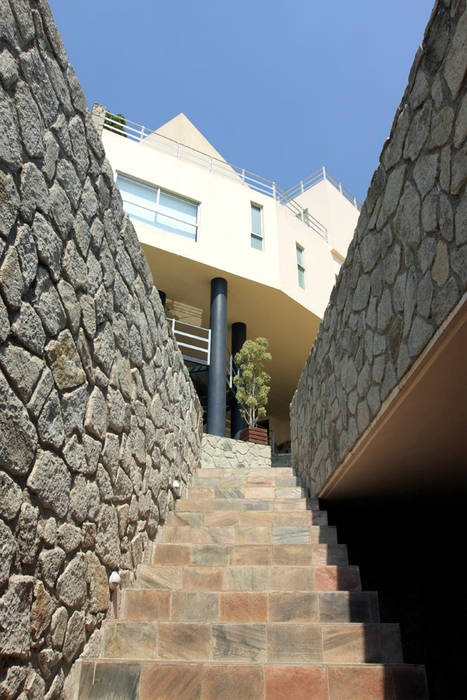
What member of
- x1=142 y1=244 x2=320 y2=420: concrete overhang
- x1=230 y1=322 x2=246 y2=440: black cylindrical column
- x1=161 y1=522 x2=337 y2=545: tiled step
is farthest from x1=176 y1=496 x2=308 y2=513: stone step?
x1=142 y1=244 x2=320 y2=420: concrete overhang

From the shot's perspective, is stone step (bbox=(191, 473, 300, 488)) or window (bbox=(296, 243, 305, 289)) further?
window (bbox=(296, 243, 305, 289))

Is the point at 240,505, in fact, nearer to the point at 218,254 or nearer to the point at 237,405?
the point at 237,405

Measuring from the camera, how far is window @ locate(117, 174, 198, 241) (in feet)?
34.5

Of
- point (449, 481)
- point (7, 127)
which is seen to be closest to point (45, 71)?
point (7, 127)

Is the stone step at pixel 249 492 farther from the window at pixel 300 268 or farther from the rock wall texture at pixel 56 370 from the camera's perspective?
the window at pixel 300 268

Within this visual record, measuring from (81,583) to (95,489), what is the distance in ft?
1.53

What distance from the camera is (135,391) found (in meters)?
3.46

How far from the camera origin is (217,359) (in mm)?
10609

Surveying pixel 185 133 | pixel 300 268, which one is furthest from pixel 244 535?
pixel 185 133

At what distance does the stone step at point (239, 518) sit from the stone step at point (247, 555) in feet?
1.48

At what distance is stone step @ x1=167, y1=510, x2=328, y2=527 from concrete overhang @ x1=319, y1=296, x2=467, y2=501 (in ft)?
1.22

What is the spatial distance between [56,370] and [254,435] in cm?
820

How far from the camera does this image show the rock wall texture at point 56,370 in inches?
72.1

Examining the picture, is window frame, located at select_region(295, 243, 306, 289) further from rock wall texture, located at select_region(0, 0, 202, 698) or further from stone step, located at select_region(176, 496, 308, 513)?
rock wall texture, located at select_region(0, 0, 202, 698)
